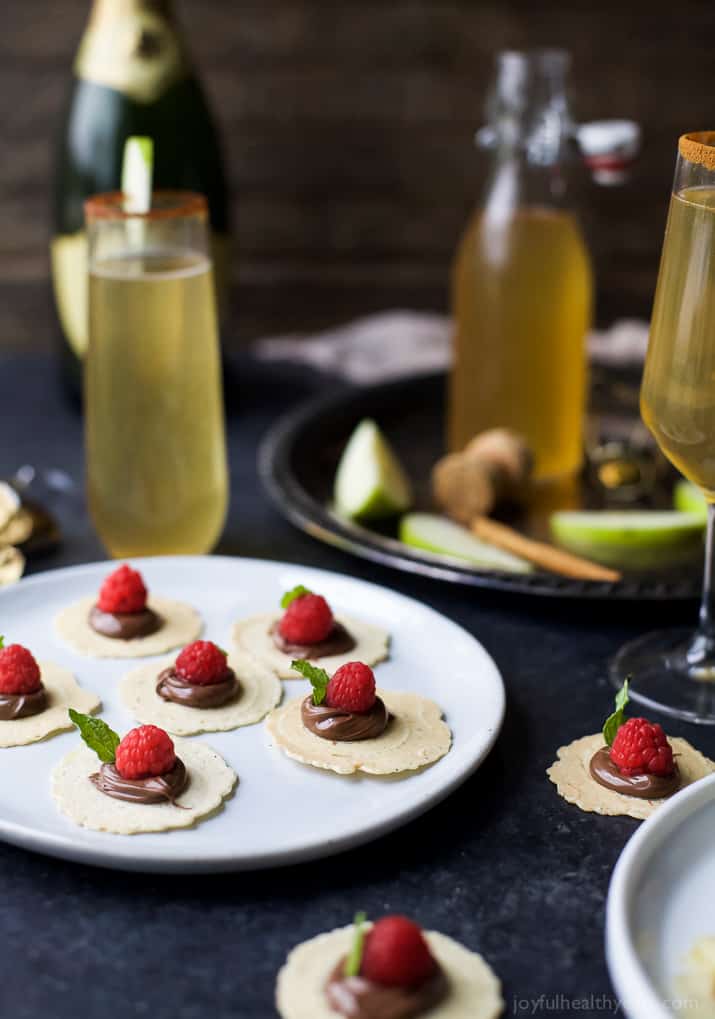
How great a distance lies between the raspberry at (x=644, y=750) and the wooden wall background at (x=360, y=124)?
1772mm

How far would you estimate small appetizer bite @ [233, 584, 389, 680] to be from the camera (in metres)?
1.01

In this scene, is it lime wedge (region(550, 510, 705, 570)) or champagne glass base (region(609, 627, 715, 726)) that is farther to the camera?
lime wedge (region(550, 510, 705, 570))

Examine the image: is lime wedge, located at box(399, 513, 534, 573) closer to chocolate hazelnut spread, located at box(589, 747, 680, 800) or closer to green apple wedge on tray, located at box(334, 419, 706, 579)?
green apple wedge on tray, located at box(334, 419, 706, 579)

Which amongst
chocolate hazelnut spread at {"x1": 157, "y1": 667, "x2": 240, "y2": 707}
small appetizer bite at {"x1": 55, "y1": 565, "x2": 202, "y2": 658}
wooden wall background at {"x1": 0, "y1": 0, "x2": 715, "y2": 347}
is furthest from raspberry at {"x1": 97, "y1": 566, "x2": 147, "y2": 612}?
wooden wall background at {"x1": 0, "y1": 0, "x2": 715, "y2": 347}

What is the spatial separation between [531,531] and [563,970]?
0.70m

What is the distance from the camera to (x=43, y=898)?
2.49 feet

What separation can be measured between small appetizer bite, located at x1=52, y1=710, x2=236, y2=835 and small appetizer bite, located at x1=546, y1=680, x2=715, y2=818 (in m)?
0.24

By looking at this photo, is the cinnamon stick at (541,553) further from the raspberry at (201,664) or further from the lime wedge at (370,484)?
the raspberry at (201,664)

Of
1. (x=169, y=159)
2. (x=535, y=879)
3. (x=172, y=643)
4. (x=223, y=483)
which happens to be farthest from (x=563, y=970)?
(x=169, y=159)

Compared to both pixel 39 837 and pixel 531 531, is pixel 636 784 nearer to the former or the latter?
pixel 39 837

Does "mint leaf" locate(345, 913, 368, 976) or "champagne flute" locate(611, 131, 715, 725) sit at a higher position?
"champagne flute" locate(611, 131, 715, 725)

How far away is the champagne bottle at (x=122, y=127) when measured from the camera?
1.54m

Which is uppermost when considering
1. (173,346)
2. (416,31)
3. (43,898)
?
(416,31)

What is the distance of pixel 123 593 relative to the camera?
105 centimetres
